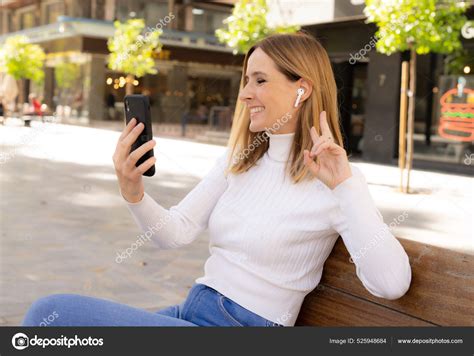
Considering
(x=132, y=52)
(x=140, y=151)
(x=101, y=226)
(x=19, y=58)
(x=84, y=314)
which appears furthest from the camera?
(x=19, y=58)

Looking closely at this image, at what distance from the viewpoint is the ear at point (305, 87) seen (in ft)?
6.10

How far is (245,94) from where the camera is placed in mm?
1930

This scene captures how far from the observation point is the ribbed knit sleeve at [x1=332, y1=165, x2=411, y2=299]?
157cm

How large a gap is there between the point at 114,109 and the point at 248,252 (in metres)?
29.8

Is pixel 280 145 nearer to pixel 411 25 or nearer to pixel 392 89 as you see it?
pixel 411 25

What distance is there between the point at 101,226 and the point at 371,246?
5276mm

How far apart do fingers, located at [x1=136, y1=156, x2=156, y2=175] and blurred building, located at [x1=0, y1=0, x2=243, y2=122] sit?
94.7ft

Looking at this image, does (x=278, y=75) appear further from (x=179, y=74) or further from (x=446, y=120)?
(x=179, y=74)

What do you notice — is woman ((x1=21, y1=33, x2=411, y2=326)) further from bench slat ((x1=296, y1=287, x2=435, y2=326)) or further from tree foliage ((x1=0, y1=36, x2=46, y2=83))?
tree foliage ((x1=0, y1=36, x2=46, y2=83))

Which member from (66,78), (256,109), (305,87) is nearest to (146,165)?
(256,109)

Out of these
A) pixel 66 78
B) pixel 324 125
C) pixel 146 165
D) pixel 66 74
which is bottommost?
pixel 146 165

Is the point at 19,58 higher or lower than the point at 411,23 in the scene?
higher

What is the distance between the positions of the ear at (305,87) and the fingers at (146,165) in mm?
475

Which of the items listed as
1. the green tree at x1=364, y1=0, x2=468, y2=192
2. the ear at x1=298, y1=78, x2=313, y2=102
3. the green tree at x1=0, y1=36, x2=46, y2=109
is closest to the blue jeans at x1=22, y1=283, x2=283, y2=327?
the ear at x1=298, y1=78, x2=313, y2=102
